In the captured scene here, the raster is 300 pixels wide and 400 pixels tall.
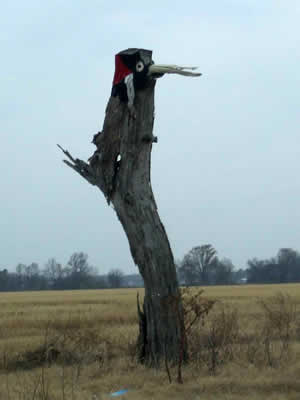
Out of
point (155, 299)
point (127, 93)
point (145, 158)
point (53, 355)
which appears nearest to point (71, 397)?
point (155, 299)

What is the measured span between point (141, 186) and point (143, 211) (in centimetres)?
39

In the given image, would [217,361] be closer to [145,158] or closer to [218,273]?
[145,158]

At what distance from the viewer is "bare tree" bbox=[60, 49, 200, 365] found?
27.9 ft

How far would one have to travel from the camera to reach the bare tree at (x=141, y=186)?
852 centimetres

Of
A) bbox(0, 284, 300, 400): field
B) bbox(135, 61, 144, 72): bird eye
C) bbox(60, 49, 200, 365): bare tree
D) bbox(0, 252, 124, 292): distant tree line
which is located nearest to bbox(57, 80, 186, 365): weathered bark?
bbox(60, 49, 200, 365): bare tree

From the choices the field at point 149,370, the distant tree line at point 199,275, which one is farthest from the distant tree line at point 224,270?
the field at point 149,370

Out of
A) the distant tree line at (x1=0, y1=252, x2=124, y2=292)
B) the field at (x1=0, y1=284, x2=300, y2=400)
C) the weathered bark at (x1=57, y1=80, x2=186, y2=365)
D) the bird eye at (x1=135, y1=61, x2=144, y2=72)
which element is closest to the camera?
the field at (x1=0, y1=284, x2=300, y2=400)

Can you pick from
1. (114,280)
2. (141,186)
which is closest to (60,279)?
(114,280)

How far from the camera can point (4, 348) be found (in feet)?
36.0

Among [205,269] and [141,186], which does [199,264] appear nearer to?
[205,269]

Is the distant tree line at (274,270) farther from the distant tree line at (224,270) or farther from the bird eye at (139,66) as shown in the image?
the bird eye at (139,66)

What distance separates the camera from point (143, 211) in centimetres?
869

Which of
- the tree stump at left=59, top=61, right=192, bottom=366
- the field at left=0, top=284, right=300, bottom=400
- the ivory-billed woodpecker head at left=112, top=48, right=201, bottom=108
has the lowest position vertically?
the field at left=0, top=284, right=300, bottom=400

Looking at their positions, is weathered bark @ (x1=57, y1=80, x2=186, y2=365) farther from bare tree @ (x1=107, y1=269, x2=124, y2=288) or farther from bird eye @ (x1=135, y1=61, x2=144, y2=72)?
bare tree @ (x1=107, y1=269, x2=124, y2=288)
